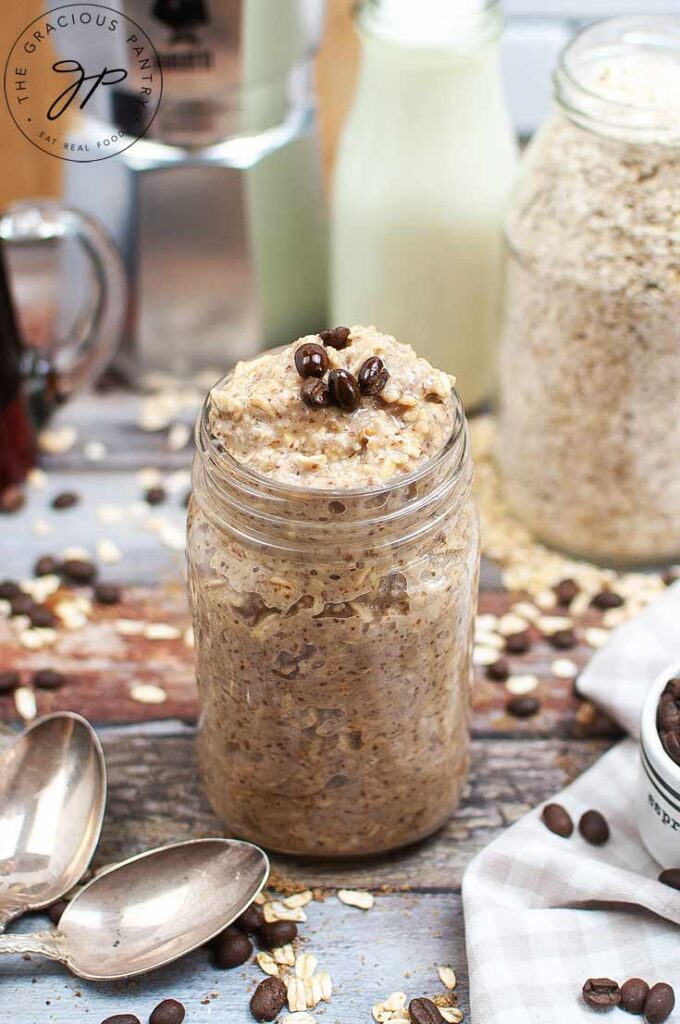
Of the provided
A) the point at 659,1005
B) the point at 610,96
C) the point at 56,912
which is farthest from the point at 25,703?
the point at 610,96

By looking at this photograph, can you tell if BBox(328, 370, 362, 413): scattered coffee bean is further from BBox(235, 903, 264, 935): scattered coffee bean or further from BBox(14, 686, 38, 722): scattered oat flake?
BBox(14, 686, 38, 722): scattered oat flake

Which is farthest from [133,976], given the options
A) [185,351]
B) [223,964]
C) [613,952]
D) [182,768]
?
[185,351]

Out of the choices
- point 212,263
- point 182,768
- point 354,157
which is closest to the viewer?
point 182,768

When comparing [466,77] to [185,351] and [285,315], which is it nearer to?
[285,315]

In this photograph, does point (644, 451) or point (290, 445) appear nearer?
point (290, 445)

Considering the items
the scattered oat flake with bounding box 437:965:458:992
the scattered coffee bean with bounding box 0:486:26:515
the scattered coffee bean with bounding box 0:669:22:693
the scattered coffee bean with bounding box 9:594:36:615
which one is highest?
the scattered coffee bean with bounding box 0:486:26:515

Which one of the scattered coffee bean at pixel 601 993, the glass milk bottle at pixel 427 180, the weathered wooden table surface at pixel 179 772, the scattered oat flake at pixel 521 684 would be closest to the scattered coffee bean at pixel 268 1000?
the weathered wooden table surface at pixel 179 772

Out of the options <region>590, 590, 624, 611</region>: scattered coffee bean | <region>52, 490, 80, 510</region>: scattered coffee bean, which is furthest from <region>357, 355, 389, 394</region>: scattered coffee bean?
<region>52, 490, 80, 510</region>: scattered coffee bean

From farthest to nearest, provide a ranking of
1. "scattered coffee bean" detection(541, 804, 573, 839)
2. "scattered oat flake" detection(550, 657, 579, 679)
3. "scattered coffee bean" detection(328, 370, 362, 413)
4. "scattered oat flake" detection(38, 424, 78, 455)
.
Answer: "scattered oat flake" detection(38, 424, 78, 455) < "scattered oat flake" detection(550, 657, 579, 679) < "scattered coffee bean" detection(541, 804, 573, 839) < "scattered coffee bean" detection(328, 370, 362, 413)
